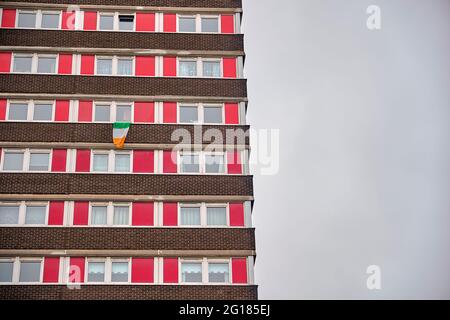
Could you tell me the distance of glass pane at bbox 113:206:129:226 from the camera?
2094 inches

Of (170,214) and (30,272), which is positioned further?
(170,214)

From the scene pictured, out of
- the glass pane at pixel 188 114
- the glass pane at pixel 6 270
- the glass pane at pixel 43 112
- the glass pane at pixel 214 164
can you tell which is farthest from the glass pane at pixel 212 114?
the glass pane at pixel 6 270

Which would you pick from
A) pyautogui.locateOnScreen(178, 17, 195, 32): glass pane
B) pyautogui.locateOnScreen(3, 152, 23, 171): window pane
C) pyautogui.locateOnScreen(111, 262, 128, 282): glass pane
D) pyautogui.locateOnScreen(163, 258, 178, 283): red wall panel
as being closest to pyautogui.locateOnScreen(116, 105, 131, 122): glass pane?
pyautogui.locateOnScreen(3, 152, 23, 171): window pane

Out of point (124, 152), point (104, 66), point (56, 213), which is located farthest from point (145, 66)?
point (56, 213)

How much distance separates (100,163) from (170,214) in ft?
17.3

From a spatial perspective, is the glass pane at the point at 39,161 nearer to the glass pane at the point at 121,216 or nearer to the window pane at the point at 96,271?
the glass pane at the point at 121,216

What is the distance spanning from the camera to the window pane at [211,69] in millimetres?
58000

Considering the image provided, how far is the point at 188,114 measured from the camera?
186 ft

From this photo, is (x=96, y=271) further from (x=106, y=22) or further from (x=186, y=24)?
(x=186, y=24)

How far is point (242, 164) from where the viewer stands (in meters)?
55.0

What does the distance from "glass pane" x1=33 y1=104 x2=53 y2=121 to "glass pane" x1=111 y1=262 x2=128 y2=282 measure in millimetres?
10173

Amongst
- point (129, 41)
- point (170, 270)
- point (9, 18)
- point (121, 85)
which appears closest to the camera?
point (170, 270)

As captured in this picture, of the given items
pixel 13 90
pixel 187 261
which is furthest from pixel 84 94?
pixel 187 261
